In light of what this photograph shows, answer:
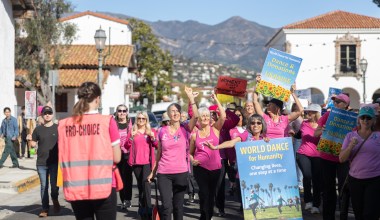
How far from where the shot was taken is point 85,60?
43.9 meters

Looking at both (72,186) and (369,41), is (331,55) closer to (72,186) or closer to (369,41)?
(369,41)

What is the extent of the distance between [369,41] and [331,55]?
332 cm

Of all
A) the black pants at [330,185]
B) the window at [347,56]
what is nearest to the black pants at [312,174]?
the black pants at [330,185]

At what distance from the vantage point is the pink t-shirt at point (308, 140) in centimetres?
965

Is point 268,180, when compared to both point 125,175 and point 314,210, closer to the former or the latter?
point 314,210

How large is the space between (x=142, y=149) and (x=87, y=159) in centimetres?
461

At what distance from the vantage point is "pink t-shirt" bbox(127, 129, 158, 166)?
972 centimetres

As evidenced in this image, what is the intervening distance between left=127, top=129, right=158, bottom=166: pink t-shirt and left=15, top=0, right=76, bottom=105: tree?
24.7 metres

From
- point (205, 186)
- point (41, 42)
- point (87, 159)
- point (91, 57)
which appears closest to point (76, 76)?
point (91, 57)

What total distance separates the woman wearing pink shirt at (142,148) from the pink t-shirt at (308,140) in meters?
2.36

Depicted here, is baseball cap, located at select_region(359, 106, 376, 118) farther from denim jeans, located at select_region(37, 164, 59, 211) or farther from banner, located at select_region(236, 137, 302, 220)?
denim jeans, located at select_region(37, 164, 59, 211)

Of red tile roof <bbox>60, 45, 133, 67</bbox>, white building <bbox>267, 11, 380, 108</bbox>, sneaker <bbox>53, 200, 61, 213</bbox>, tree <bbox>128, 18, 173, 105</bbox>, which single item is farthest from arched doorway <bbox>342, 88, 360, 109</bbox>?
sneaker <bbox>53, 200, 61, 213</bbox>

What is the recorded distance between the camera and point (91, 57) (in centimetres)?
4462

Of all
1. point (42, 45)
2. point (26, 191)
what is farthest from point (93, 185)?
point (42, 45)
